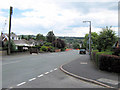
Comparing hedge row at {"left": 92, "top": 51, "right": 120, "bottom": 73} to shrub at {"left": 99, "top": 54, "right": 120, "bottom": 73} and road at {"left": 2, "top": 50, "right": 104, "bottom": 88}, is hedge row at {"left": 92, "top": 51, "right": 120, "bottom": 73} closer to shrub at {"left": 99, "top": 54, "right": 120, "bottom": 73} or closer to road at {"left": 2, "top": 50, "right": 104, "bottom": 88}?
shrub at {"left": 99, "top": 54, "right": 120, "bottom": 73}

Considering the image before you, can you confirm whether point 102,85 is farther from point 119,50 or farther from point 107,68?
point 119,50

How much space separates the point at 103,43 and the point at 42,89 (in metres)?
16.7

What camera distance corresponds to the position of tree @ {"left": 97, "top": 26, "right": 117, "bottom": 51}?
20.7m

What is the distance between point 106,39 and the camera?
68.6 ft

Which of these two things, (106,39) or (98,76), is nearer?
(98,76)

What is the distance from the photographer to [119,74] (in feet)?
29.8

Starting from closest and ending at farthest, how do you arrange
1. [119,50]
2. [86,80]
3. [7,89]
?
1. [7,89]
2. [86,80]
3. [119,50]

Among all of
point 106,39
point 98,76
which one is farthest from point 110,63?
point 106,39

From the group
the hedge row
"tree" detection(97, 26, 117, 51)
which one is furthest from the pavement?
"tree" detection(97, 26, 117, 51)

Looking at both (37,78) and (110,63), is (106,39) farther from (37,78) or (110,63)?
(37,78)

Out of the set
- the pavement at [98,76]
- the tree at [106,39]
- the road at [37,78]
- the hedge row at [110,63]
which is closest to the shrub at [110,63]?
the hedge row at [110,63]

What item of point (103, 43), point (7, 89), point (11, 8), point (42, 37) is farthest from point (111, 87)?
point (42, 37)

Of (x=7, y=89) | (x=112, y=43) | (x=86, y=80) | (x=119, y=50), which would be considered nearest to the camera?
(x=7, y=89)

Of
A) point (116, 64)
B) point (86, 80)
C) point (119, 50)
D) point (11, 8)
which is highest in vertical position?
point (11, 8)
